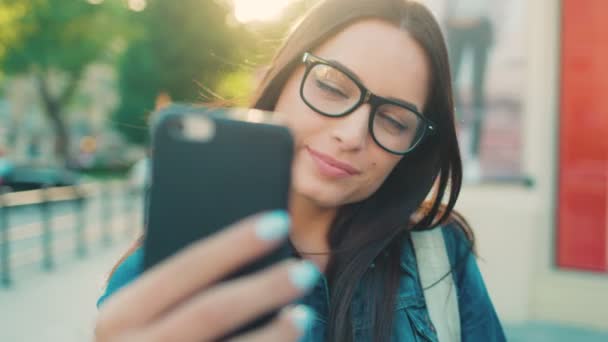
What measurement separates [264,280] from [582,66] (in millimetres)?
5550

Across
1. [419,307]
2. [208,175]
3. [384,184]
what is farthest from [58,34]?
[208,175]

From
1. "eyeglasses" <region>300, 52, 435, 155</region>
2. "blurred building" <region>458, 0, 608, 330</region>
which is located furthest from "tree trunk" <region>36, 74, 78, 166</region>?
"eyeglasses" <region>300, 52, 435, 155</region>

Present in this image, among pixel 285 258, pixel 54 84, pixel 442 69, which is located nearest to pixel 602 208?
pixel 442 69

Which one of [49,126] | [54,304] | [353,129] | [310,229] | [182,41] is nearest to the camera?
[353,129]

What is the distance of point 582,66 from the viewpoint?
5449mm

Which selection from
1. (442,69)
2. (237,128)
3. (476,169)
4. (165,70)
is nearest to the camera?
(237,128)

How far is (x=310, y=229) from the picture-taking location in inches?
68.9

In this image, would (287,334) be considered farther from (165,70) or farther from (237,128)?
(165,70)

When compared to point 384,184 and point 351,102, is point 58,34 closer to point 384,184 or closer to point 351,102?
point 384,184

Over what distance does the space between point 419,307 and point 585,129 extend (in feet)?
15.0

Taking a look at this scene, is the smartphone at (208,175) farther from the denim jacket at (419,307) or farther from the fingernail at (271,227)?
the denim jacket at (419,307)

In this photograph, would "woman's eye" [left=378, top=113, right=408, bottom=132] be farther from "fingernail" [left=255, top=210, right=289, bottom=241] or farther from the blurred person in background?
the blurred person in background

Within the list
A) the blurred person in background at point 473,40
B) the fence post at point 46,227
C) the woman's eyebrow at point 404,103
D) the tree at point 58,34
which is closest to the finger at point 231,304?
the woman's eyebrow at point 404,103

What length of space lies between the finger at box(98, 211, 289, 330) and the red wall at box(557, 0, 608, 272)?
17.7ft
